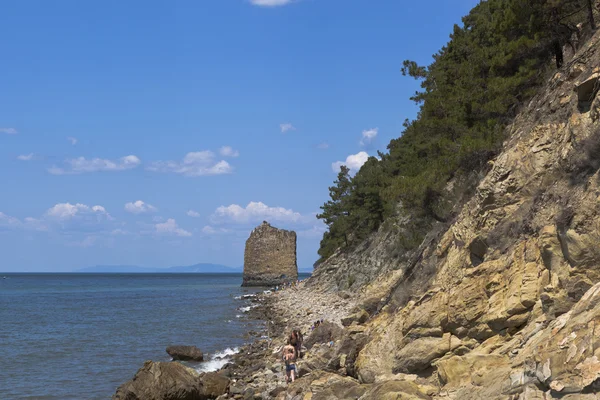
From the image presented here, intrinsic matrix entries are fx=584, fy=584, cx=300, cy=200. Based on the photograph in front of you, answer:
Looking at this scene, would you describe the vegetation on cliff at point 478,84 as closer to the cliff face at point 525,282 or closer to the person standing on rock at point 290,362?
the cliff face at point 525,282

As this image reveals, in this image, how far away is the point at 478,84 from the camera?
83.3 feet

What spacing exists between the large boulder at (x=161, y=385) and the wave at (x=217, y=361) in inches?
258

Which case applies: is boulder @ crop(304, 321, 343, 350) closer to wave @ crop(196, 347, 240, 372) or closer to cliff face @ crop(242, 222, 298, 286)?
wave @ crop(196, 347, 240, 372)

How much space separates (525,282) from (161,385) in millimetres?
12023

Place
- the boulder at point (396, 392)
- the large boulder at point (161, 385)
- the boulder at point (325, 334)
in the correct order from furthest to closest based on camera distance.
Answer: the boulder at point (325, 334)
the large boulder at point (161, 385)
the boulder at point (396, 392)

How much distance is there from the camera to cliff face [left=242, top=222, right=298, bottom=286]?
11325 cm

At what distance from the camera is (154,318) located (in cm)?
5281

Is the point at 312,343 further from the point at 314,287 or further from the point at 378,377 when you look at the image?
the point at 314,287

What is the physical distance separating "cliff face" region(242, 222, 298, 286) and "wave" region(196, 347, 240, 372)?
3168 inches

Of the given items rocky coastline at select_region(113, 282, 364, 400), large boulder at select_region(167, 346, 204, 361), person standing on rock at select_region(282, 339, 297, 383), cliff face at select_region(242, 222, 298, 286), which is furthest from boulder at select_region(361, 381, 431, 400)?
cliff face at select_region(242, 222, 298, 286)

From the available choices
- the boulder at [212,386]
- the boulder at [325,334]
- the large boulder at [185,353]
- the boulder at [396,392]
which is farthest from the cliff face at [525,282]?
the large boulder at [185,353]

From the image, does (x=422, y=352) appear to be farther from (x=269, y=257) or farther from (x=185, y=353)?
(x=269, y=257)

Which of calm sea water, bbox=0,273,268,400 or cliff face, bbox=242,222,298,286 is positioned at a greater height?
cliff face, bbox=242,222,298,286

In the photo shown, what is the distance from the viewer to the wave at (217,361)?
26.6 m
